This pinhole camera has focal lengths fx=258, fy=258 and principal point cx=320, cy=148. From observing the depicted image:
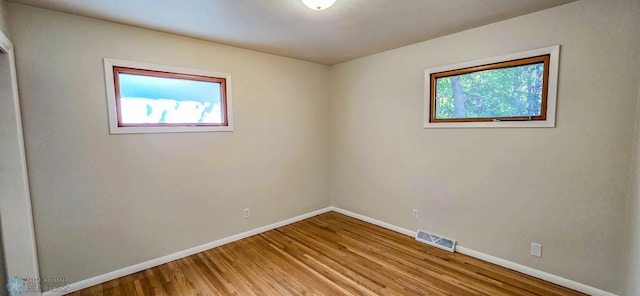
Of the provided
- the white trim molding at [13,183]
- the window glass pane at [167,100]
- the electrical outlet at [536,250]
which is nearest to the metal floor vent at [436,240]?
the electrical outlet at [536,250]

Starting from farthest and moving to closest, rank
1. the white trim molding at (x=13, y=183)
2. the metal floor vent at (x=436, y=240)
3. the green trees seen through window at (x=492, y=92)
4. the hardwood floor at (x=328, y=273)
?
the metal floor vent at (x=436, y=240), the green trees seen through window at (x=492, y=92), the hardwood floor at (x=328, y=273), the white trim molding at (x=13, y=183)

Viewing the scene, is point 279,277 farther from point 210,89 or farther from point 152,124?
point 210,89

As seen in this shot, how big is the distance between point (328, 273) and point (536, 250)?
195 centimetres

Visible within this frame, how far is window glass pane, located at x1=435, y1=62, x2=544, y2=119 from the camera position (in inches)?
93.8

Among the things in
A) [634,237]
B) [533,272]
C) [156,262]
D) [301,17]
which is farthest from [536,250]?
[156,262]

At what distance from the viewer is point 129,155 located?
251 centimetres

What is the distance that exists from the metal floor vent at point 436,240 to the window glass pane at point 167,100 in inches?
112

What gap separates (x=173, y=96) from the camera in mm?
2816

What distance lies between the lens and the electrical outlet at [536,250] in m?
2.38

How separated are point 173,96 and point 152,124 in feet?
1.26

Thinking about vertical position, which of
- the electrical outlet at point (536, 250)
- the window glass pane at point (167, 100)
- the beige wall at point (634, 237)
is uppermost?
the window glass pane at point (167, 100)

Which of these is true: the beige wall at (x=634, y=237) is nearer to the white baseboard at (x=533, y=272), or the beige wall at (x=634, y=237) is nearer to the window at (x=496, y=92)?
the white baseboard at (x=533, y=272)

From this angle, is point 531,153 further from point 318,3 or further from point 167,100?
point 167,100

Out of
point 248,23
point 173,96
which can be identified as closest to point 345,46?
point 248,23
